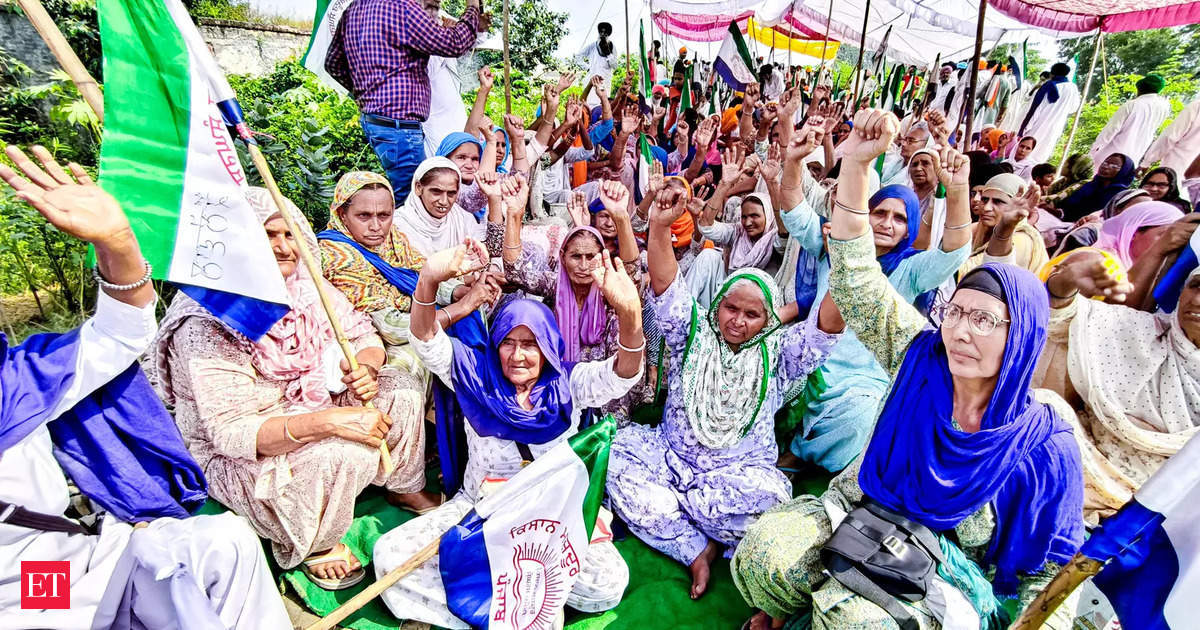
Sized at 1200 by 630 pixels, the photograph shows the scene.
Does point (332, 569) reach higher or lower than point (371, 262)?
lower

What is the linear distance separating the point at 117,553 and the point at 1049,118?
13.7 metres

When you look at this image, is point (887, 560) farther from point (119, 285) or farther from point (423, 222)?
point (423, 222)

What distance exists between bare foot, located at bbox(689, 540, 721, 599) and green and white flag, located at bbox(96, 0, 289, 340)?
6.52 feet

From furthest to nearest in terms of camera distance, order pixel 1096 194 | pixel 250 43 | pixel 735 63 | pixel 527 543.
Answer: pixel 250 43, pixel 735 63, pixel 1096 194, pixel 527 543

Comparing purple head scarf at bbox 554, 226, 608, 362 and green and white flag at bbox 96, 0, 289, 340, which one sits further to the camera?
purple head scarf at bbox 554, 226, 608, 362

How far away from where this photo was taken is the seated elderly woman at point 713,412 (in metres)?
2.50

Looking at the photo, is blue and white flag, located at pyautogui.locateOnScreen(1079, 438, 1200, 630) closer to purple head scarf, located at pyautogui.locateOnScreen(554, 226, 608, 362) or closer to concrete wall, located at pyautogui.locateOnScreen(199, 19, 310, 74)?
purple head scarf, located at pyautogui.locateOnScreen(554, 226, 608, 362)

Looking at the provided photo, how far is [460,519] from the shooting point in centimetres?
230

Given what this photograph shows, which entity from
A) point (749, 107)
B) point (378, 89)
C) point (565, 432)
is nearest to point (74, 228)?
point (565, 432)

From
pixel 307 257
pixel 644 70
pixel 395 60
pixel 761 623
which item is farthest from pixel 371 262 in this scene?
pixel 644 70

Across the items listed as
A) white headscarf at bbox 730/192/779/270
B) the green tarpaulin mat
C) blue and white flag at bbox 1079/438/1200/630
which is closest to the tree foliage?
white headscarf at bbox 730/192/779/270

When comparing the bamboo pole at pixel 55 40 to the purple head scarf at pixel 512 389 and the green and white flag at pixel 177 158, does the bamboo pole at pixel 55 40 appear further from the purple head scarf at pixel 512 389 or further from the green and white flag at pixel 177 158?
the purple head scarf at pixel 512 389

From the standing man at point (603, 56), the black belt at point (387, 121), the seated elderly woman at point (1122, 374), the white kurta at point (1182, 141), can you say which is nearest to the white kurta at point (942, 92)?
the white kurta at point (1182, 141)

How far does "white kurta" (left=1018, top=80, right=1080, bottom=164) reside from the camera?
1020 cm
